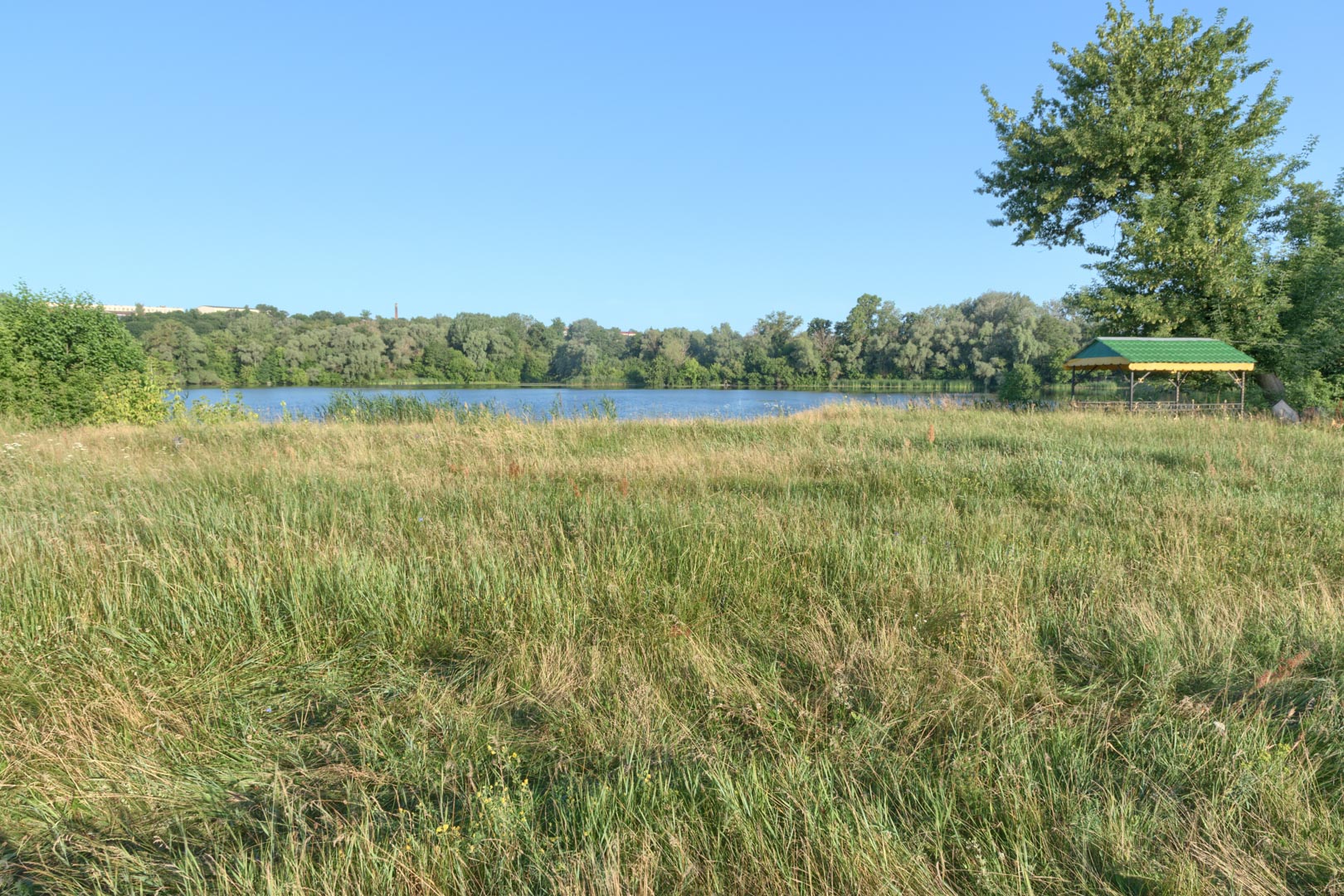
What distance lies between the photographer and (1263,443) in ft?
35.2

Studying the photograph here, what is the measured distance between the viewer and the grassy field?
76.1 inches

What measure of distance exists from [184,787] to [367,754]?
0.60 metres

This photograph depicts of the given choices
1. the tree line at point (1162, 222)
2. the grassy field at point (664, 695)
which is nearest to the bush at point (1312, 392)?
the tree line at point (1162, 222)

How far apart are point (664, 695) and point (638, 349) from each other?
107 metres

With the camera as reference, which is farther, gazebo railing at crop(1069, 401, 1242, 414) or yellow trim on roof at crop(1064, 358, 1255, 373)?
yellow trim on roof at crop(1064, 358, 1255, 373)

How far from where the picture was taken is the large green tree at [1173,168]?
2191 cm

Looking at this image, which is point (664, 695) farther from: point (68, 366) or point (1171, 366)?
point (1171, 366)

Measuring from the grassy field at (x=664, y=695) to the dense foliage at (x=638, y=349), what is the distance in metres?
62.2

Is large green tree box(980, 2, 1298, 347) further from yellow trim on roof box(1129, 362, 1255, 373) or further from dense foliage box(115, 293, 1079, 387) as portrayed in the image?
dense foliage box(115, 293, 1079, 387)

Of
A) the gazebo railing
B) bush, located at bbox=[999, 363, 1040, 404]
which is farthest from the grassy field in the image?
bush, located at bbox=[999, 363, 1040, 404]

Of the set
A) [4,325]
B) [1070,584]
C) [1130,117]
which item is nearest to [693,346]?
[1130,117]

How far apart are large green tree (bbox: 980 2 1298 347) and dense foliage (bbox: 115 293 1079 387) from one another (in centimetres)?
4344

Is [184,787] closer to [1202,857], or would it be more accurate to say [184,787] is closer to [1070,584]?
[1202,857]

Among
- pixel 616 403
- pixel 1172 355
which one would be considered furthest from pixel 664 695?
pixel 1172 355
